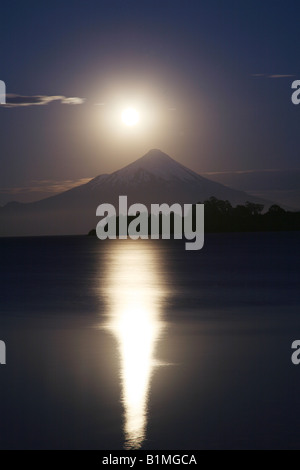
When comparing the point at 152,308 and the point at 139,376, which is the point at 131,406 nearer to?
the point at 139,376

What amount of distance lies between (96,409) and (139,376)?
2.61m

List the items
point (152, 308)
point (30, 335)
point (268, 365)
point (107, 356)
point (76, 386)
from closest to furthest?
point (76, 386) → point (268, 365) → point (107, 356) → point (30, 335) → point (152, 308)

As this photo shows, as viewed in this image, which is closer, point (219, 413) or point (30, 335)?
point (219, 413)

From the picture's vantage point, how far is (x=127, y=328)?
22.5m

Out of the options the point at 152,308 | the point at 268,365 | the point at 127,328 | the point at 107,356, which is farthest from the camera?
the point at 152,308

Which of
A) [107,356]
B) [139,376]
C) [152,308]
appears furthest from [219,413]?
[152,308]

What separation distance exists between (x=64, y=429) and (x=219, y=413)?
2.56 meters
